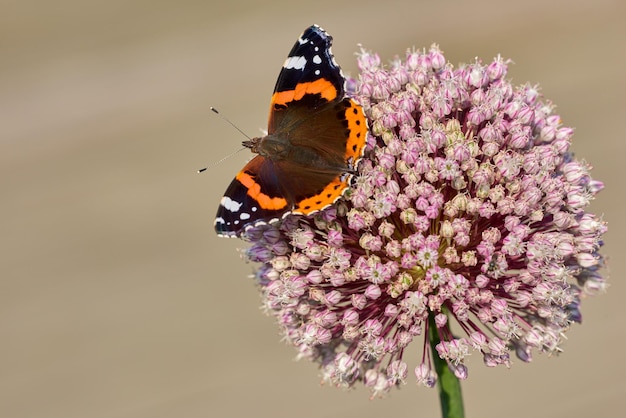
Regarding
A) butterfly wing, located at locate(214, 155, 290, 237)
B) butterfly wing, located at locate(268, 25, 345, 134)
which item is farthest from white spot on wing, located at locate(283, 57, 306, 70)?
butterfly wing, located at locate(214, 155, 290, 237)

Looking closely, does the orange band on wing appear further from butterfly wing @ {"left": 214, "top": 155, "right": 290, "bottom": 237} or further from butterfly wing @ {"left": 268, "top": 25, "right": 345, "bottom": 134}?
butterfly wing @ {"left": 214, "top": 155, "right": 290, "bottom": 237}

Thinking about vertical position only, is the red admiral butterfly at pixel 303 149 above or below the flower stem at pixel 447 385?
above

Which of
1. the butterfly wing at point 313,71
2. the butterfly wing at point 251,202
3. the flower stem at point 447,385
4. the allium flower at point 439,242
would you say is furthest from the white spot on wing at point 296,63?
the flower stem at point 447,385

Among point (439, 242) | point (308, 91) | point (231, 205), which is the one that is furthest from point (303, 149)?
point (439, 242)

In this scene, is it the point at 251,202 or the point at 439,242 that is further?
the point at 251,202

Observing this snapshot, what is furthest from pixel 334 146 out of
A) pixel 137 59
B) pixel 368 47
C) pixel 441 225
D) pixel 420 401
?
pixel 137 59

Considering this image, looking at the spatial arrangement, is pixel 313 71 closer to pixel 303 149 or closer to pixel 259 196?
pixel 303 149

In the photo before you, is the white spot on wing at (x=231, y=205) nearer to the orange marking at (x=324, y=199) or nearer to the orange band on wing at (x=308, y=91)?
the orange marking at (x=324, y=199)
